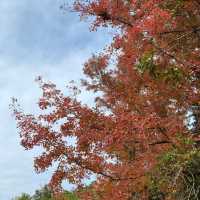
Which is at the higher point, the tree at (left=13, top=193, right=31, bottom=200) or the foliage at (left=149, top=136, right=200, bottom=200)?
the tree at (left=13, top=193, right=31, bottom=200)

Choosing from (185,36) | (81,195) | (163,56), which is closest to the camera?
(163,56)

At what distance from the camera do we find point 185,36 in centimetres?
1928

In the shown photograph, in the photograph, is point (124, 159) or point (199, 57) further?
point (124, 159)

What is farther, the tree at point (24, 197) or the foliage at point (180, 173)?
the tree at point (24, 197)

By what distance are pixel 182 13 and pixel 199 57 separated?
5.06 feet

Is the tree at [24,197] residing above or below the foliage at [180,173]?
above

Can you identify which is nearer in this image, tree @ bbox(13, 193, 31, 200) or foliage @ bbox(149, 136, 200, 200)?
foliage @ bbox(149, 136, 200, 200)

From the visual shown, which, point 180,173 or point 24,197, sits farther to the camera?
point 24,197

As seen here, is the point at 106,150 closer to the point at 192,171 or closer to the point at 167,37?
the point at 192,171

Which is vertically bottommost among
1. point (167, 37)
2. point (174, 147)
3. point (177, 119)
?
point (174, 147)

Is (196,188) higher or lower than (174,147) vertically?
lower

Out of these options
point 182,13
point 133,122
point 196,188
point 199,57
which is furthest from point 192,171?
point 182,13

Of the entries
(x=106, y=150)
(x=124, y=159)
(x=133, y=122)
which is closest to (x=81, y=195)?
(x=124, y=159)

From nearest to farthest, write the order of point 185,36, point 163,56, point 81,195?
1. point 163,56
2. point 185,36
3. point 81,195
